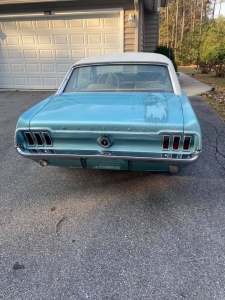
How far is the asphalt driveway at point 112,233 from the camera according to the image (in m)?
1.79

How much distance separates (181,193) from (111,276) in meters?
1.46

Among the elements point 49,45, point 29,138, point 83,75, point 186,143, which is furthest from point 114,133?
point 49,45

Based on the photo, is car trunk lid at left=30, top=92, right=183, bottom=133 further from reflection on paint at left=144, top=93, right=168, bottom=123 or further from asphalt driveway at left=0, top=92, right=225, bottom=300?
asphalt driveway at left=0, top=92, right=225, bottom=300

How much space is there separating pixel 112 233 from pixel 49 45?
8.45 m

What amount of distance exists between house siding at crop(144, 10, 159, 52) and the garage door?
348cm

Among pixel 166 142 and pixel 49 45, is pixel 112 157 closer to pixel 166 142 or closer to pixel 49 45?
pixel 166 142

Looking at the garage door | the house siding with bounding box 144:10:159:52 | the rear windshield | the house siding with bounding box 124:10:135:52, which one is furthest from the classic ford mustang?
the house siding with bounding box 144:10:159:52

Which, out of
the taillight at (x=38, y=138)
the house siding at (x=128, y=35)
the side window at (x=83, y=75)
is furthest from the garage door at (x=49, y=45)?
the taillight at (x=38, y=138)

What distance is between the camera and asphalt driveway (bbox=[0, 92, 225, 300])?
179 centimetres

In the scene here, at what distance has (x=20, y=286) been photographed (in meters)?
1.81

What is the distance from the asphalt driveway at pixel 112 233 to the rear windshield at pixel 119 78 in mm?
1237

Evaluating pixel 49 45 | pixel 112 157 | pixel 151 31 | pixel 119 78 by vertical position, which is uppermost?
pixel 151 31

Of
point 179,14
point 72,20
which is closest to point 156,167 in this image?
point 72,20

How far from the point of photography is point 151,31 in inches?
436
